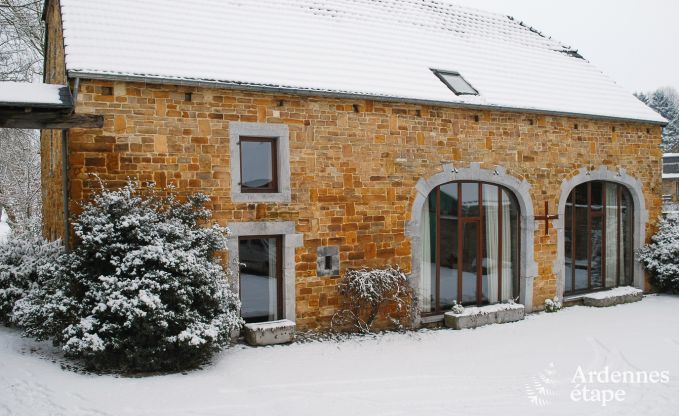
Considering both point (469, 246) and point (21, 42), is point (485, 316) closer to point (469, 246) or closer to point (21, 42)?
point (469, 246)

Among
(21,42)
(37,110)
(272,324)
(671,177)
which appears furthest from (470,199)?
(671,177)

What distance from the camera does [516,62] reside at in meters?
12.6

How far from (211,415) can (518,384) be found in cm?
378

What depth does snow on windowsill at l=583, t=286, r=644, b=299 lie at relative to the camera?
1177 centimetres

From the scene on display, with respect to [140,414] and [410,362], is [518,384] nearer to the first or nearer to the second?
[410,362]

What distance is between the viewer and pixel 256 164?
8.64 metres

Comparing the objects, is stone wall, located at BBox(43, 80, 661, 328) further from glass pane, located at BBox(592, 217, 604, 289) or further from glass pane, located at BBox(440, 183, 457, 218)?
glass pane, located at BBox(592, 217, 604, 289)

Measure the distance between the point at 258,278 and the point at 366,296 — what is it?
170 centimetres

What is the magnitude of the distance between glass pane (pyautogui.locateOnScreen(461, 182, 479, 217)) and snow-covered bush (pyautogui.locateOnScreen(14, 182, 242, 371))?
16.3 feet

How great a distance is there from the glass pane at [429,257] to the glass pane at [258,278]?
9.16 ft

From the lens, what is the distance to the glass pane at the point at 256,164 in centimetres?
854

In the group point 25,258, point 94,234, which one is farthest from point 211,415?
point 25,258

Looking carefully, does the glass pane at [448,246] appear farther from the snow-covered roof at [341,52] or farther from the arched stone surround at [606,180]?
the arched stone surround at [606,180]

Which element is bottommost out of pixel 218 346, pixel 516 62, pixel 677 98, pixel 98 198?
pixel 218 346
